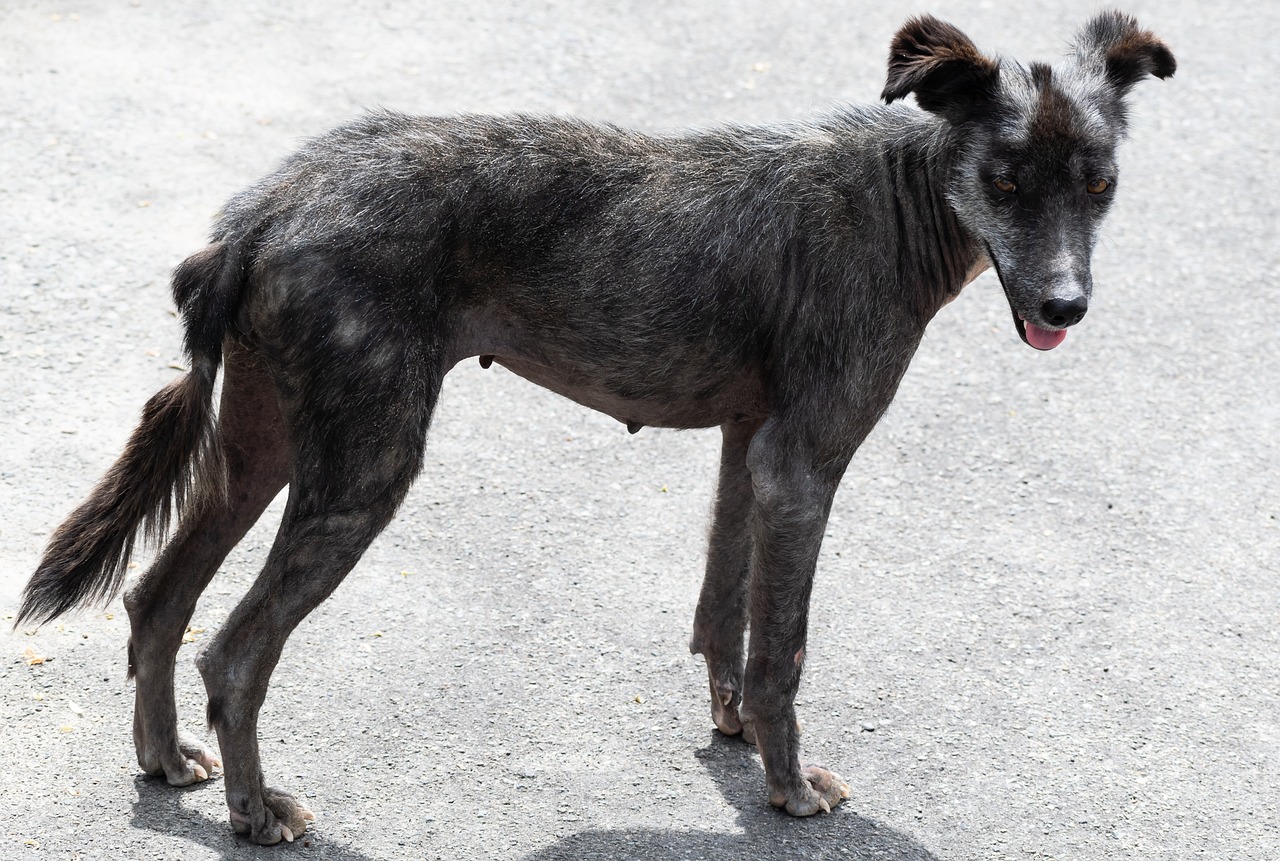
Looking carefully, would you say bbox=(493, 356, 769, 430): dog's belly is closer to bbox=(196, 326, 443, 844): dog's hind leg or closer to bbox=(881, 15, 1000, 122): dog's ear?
bbox=(196, 326, 443, 844): dog's hind leg

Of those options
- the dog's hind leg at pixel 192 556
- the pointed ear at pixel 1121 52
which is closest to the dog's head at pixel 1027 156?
the pointed ear at pixel 1121 52

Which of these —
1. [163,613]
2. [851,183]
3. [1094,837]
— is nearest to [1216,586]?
[1094,837]

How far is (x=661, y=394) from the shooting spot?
4.88 metres

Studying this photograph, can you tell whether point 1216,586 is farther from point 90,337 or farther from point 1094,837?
point 90,337

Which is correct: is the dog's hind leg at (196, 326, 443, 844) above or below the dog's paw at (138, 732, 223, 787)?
above

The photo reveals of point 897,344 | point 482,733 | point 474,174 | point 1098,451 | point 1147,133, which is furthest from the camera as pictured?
point 1147,133

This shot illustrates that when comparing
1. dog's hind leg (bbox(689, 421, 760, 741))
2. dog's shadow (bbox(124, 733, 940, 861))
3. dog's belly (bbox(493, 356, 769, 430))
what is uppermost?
dog's belly (bbox(493, 356, 769, 430))

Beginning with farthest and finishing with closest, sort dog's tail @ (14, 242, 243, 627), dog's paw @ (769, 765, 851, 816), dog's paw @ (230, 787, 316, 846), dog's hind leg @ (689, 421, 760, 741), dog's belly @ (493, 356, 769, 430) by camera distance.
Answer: dog's hind leg @ (689, 421, 760, 741) → dog's paw @ (769, 765, 851, 816) → dog's belly @ (493, 356, 769, 430) → dog's paw @ (230, 787, 316, 846) → dog's tail @ (14, 242, 243, 627)

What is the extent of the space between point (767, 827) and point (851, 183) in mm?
2217

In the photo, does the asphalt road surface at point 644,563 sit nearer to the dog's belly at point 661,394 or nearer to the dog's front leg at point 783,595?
the dog's front leg at point 783,595

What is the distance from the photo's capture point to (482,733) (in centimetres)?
539

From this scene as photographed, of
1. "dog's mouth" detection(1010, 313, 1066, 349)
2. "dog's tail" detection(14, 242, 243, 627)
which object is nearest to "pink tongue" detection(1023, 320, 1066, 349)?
"dog's mouth" detection(1010, 313, 1066, 349)

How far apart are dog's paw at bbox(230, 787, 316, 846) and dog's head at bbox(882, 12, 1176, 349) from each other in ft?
9.28

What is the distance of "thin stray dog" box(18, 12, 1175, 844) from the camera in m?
4.41
